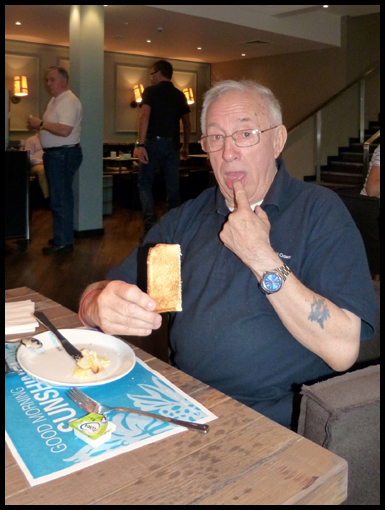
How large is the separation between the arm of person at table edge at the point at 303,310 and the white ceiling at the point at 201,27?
21.1 ft

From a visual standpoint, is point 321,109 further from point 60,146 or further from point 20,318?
point 20,318

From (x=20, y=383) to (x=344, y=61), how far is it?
32.7ft

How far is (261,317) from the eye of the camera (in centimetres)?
129

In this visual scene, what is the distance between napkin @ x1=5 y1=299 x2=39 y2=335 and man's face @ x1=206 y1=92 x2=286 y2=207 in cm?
70

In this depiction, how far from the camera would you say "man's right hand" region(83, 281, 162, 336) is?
107cm

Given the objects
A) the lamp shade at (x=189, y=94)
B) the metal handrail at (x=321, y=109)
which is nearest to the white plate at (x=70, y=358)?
the metal handrail at (x=321, y=109)

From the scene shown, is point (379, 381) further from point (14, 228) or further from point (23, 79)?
point (23, 79)

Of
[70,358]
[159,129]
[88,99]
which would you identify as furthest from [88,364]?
[88,99]

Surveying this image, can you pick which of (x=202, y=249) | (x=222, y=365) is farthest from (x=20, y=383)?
(x=202, y=249)

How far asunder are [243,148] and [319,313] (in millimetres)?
599

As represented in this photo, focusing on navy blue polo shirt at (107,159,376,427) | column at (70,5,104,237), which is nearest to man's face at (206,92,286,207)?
navy blue polo shirt at (107,159,376,427)

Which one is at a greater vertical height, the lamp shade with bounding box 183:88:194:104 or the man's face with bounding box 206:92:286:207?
the lamp shade with bounding box 183:88:194:104

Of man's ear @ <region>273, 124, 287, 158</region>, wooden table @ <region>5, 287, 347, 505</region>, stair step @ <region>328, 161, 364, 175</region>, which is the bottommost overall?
wooden table @ <region>5, 287, 347, 505</region>

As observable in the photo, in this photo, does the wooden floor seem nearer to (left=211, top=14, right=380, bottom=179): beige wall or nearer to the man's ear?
the man's ear
